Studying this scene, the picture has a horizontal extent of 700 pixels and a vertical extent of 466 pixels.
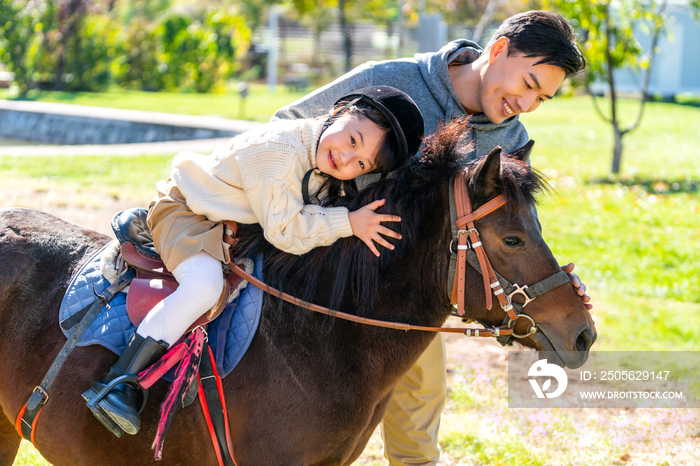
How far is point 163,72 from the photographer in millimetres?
23547

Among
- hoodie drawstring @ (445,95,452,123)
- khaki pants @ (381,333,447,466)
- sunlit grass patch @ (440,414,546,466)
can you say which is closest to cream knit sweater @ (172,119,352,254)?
hoodie drawstring @ (445,95,452,123)

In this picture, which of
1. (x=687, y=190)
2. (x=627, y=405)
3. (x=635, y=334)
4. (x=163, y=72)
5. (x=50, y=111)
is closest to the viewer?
(x=627, y=405)

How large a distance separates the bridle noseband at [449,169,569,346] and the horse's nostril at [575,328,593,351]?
176 mm

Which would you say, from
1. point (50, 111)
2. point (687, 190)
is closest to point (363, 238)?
point (687, 190)

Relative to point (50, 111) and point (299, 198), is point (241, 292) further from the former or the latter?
point (50, 111)

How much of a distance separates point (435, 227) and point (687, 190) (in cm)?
1090

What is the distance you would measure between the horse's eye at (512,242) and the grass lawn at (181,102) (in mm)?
13903

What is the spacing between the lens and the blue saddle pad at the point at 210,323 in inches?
A: 99.3

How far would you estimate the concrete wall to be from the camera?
13484 mm

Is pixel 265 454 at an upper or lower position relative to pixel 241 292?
lower

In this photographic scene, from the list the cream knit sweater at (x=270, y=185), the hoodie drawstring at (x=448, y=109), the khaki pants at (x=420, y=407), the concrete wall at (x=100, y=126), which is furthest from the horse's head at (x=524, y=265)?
the concrete wall at (x=100, y=126)

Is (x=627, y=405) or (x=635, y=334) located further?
(x=635, y=334)

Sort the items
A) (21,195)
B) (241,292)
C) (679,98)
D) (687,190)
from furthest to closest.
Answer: (679,98) < (687,190) < (21,195) < (241,292)

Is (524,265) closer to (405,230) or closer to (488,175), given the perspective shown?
(488,175)
